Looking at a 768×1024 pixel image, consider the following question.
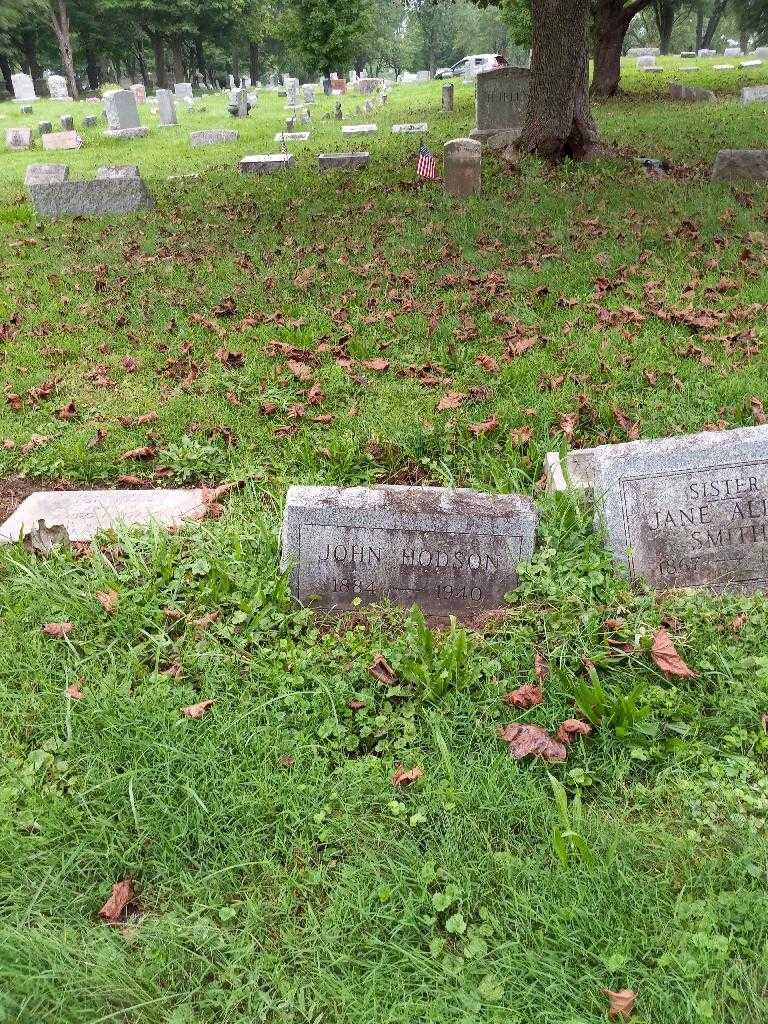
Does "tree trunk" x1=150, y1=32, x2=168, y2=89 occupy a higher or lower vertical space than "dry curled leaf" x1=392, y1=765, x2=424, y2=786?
higher

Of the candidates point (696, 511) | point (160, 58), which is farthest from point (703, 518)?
point (160, 58)

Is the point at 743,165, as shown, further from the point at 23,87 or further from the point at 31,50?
the point at 31,50

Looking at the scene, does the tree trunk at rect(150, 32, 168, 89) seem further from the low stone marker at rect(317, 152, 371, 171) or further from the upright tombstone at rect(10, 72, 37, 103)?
the low stone marker at rect(317, 152, 371, 171)

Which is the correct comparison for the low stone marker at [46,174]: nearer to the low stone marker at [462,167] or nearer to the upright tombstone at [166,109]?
the low stone marker at [462,167]

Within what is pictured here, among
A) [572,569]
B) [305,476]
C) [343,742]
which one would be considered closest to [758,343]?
[572,569]

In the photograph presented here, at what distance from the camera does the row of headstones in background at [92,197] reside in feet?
33.8

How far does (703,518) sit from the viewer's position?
318 centimetres

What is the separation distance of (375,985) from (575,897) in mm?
600

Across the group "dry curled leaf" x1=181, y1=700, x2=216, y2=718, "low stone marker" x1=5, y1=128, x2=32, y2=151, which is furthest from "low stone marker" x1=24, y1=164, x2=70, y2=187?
"dry curled leaf" x1=181, y1=700, x2=216, y2=718

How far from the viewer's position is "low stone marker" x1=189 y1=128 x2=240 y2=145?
18.0 meters

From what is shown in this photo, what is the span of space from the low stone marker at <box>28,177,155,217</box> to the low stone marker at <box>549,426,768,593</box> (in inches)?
378

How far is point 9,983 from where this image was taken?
1919 mm

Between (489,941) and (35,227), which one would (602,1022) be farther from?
(35,227)

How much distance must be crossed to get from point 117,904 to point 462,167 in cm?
946
